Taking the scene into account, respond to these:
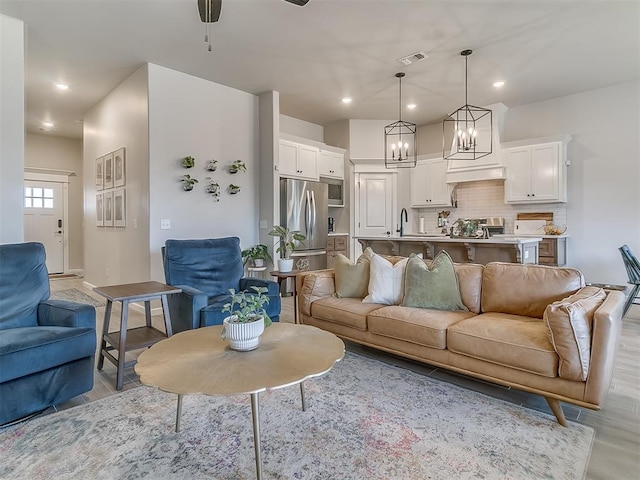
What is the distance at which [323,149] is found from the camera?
21.1 feet

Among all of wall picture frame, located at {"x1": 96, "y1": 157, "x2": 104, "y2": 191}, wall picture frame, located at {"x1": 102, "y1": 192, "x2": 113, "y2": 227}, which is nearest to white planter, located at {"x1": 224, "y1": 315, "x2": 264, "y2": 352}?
wall picture frame, located at {"x1": 102, "y1": 192, "x2": 113, "y2": 227}

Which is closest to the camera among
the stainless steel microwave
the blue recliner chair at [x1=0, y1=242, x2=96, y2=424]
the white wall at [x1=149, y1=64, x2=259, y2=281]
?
the blue recliner chair at [x1=0, y1=242, x2=96, y2=424]

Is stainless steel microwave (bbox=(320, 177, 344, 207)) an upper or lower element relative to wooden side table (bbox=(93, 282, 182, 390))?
upper

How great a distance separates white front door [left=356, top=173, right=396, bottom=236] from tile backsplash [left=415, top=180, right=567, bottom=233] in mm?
825

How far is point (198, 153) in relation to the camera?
4797 millimetres

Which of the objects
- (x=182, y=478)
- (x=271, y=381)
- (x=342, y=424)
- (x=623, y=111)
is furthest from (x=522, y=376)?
(x=623, y=111)

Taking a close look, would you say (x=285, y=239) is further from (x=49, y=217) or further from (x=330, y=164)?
(x=49, y=217)

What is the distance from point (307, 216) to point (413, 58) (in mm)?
2740

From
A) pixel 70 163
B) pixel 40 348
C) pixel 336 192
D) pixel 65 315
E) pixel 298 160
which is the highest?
pixel 70 163

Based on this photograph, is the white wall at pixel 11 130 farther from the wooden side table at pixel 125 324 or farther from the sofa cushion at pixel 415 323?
the sofa cushion at pixel 415 323

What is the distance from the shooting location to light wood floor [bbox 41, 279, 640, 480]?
1704 millimetres

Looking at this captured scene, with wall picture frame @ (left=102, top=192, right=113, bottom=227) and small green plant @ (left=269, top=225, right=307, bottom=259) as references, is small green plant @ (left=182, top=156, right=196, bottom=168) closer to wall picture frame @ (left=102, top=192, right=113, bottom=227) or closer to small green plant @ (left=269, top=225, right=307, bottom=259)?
small green plant @ (left=269, top=225, right=307, bottom=259)

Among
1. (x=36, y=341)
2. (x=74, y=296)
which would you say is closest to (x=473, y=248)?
(x=36, y=341)

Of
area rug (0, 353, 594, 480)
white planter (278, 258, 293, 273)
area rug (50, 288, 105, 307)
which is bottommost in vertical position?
area rug (0, 353, 594, 480)
